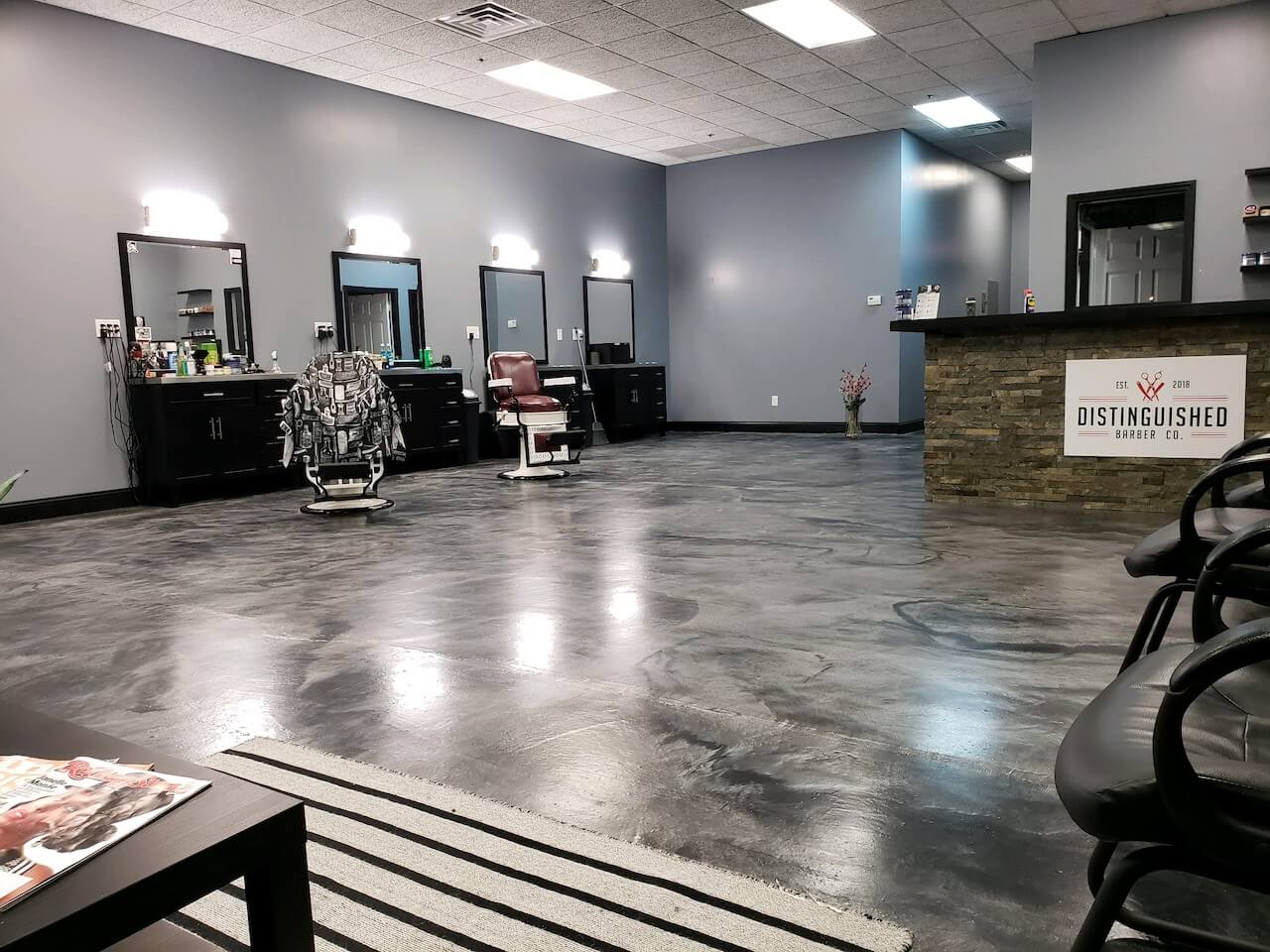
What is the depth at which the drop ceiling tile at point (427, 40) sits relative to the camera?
7004 millimetres

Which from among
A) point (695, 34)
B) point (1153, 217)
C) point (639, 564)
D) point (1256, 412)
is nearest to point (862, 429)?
point (1153, 217)

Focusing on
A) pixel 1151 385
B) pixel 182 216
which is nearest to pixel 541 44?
pixel 182 216

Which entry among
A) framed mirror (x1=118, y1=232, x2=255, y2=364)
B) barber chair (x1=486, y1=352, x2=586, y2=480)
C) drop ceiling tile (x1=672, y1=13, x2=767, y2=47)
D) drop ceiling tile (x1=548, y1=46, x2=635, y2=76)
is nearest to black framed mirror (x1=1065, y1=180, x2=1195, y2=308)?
drop ceiling tile (x1=672, y1=13, x2=767, y2=47)

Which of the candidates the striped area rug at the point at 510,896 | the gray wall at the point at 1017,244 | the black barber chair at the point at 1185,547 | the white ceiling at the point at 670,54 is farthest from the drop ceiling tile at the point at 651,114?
the striped area rug at the point at 510,896

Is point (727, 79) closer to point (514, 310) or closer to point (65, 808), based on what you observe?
point (514, 310)

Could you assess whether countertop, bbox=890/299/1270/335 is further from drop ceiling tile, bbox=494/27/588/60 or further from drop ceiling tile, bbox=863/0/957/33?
drop ceiling tile, bbox=494/27/588/60

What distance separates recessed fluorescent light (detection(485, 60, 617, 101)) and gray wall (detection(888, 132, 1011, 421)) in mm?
4105

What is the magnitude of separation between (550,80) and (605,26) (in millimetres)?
1570

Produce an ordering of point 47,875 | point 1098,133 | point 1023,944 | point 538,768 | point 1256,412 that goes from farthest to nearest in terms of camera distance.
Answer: point 1098,133 < point 1256,412 < point 538,768 < point 1023,944 < point 47,875

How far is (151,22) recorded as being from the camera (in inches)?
263

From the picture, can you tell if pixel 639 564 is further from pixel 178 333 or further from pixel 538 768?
pixel 178 333

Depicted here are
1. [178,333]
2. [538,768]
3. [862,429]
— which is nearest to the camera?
[538,768]

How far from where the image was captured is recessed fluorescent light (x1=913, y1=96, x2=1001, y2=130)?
9809 millimetres

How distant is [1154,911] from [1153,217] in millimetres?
9282
